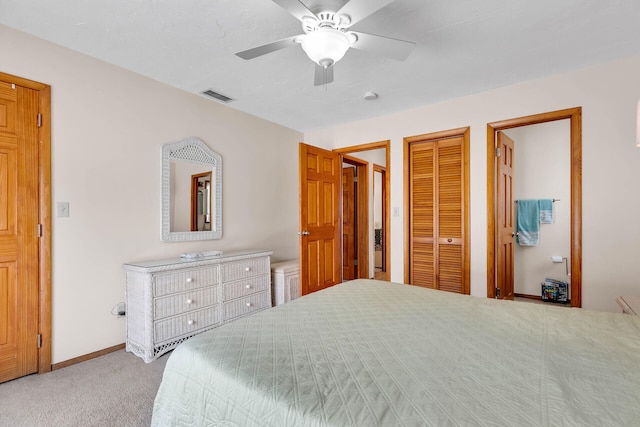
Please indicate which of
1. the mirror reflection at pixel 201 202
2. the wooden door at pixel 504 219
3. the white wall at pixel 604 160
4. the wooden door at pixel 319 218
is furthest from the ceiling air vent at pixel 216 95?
the wooden door at pixel 504 219

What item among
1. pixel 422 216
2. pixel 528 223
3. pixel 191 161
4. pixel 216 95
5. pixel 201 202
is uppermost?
pixel 216 95

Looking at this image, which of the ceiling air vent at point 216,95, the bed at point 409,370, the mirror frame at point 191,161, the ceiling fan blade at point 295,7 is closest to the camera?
the bed at point 409,370

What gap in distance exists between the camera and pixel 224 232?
339 centimetres

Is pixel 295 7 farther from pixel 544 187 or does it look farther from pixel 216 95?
pixel 544 187

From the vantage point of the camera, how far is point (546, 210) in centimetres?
394

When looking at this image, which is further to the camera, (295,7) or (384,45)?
(384,45)

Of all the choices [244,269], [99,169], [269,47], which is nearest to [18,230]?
[99,169]

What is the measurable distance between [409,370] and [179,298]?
86.6 inches

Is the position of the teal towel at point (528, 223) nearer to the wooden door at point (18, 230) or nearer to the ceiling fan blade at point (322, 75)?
the ceiling fan blade at point (322, 75)

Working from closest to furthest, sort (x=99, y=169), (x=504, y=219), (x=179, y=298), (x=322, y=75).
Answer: (x=322, y=75)
(x=99, y=169)
(x=179, y=298)
(x=504, y=219)

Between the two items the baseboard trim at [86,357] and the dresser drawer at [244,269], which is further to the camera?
the dresser drawer at [244,269]

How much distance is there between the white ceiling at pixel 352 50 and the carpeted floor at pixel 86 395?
239cm

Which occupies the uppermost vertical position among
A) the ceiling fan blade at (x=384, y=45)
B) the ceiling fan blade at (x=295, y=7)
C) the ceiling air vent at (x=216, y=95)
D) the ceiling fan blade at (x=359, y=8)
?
the ceiling air vent at (x=216, y=95)

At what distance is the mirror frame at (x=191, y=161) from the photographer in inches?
112
